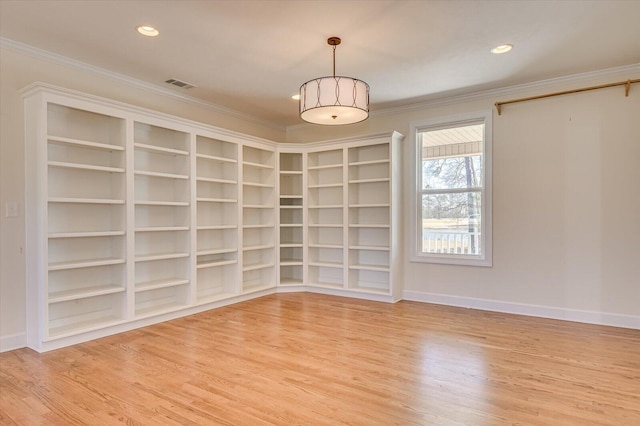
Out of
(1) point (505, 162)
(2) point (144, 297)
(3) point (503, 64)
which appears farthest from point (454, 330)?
(2) point (144, 297)

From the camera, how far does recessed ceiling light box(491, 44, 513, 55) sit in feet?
10.8

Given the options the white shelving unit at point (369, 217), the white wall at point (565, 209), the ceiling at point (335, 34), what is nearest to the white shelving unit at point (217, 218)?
the ceiling at point (335, 34)

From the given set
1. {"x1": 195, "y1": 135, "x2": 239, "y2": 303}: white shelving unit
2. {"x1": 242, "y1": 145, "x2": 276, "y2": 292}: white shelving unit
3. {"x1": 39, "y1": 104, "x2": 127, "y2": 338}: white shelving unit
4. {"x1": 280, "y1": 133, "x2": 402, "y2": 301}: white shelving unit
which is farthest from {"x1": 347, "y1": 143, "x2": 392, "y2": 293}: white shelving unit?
{"x1": 39, "y1": 104, "x2": 127, "y2": 338}: white shelving unit

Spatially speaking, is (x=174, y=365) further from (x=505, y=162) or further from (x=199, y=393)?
(x=505, y=162)

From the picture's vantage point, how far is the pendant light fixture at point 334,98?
2770mm

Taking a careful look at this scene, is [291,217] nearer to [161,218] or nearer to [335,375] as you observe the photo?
[161,218]

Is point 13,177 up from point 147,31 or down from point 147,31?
down

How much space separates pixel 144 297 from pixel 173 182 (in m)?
1.39

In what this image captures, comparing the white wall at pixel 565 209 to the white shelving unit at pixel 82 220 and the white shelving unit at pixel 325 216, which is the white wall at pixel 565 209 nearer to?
the white shelving unit at pixel 325 216

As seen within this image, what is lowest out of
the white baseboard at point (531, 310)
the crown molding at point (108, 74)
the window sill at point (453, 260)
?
the white baseboard at point (531, 310)

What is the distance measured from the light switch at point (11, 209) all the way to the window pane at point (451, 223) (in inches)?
178

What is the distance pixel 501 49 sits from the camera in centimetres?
337

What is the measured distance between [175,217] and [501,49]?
3.94m

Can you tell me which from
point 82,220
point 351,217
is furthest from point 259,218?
point 82,220
